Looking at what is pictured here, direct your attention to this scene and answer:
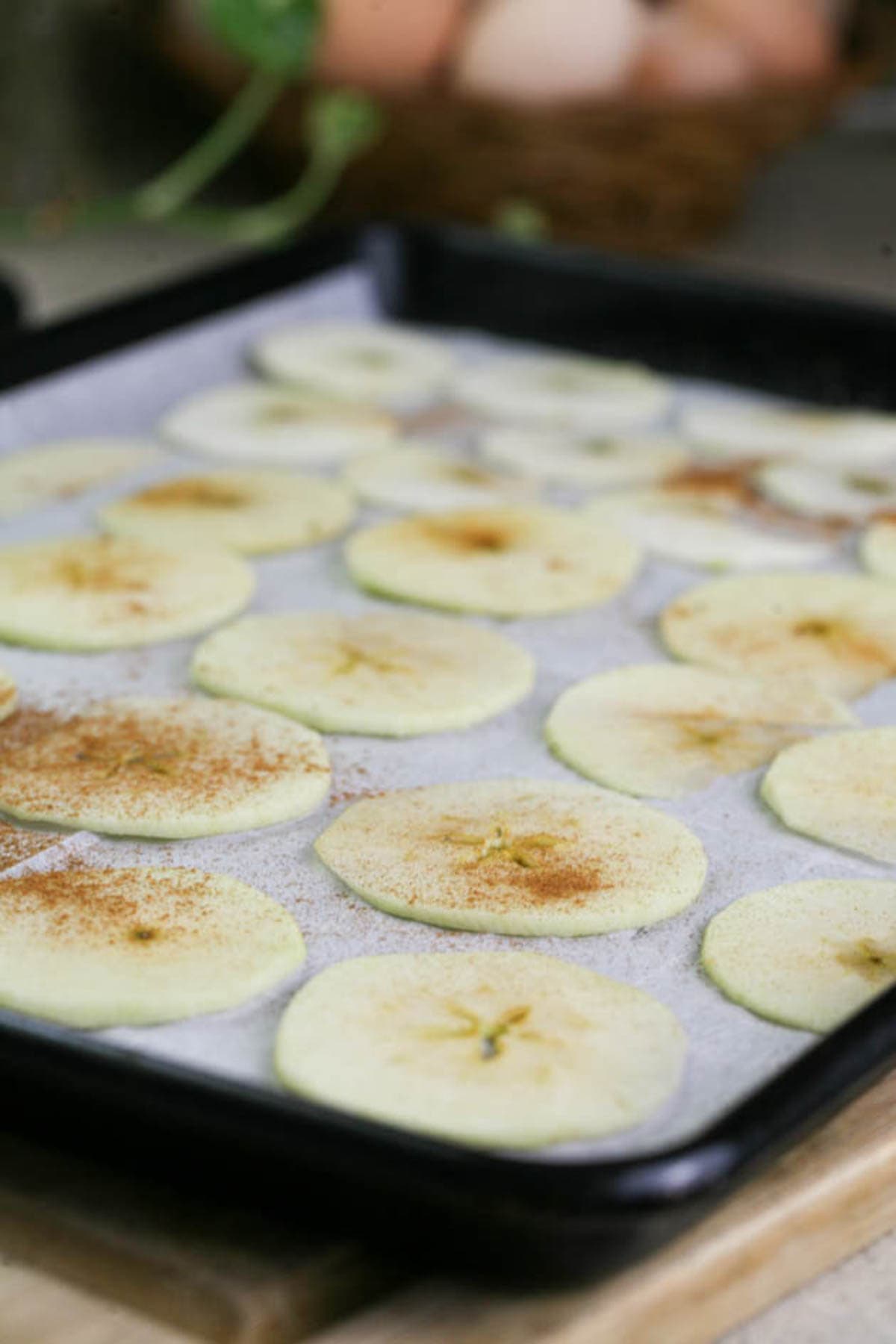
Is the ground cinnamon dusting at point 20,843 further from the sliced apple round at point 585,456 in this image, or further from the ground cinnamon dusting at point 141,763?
the sliced apple round at point 585,456

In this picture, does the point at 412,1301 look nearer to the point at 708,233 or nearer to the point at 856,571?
the point at 856,571

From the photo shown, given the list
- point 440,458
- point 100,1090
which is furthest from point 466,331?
point 100,1090

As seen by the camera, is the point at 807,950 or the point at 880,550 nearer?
the point at 807,950

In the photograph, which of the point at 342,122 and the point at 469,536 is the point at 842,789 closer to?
the point at 469,536

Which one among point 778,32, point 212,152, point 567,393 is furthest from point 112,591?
point 212,152

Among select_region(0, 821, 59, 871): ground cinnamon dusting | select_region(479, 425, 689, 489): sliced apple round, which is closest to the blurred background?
select_region(479, 425, 689, 489): sliced apple round

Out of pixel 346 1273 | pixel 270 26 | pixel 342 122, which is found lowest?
pixel 346 1273
